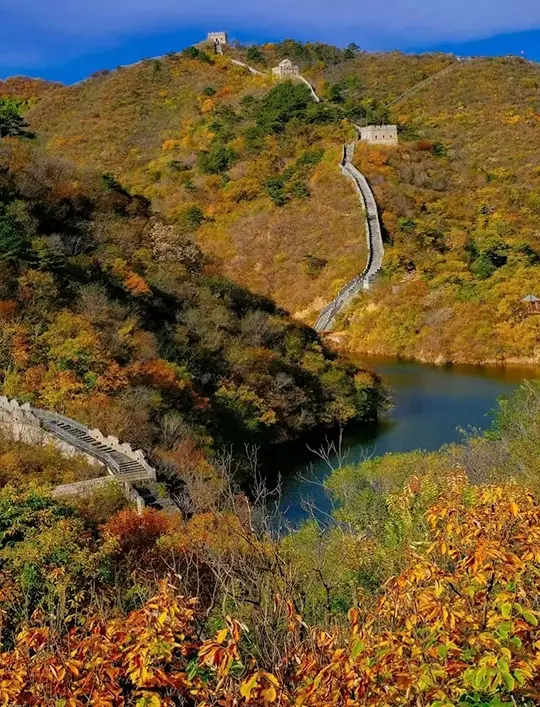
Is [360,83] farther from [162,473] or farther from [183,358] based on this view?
[162,473]

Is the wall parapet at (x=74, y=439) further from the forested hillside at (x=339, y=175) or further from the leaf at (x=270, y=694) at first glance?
the forested hillside at (x=339, y=175)

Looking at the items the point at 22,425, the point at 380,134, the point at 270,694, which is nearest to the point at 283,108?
the point at 380,134

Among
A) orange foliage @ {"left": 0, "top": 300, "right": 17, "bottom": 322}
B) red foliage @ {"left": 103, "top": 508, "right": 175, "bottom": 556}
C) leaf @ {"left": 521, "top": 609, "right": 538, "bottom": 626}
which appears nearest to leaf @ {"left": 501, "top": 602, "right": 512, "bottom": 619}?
leaf @ {"left": 521, "top": 609, "right": 538, "bottom": 626}

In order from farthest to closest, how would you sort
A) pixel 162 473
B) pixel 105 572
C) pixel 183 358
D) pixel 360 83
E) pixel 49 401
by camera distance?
pixel 360 83, pixel 183 358, pixel 49 401, pixel 162 473, pixel 105 572

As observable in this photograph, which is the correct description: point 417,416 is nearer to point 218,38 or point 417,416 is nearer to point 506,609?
point 506,609

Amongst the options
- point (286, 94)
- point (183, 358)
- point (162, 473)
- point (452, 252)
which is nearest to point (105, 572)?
point (162, 473)

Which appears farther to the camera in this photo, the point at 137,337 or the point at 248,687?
the point at 137,337

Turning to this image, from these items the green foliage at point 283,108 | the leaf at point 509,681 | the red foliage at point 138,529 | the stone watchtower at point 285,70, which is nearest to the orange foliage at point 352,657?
the leaf at point 509,681
